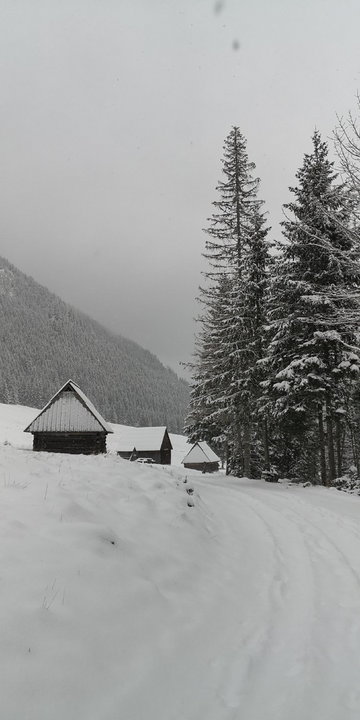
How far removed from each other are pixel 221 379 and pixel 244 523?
43.9ft

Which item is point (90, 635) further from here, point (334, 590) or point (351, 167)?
point (351, 167)

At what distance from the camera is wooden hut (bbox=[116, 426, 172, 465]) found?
165 feet

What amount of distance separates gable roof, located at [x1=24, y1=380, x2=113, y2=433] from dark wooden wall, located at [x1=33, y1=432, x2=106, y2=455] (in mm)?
490

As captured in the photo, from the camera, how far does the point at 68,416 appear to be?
24.2m

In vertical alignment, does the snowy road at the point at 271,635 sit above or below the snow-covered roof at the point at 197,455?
below

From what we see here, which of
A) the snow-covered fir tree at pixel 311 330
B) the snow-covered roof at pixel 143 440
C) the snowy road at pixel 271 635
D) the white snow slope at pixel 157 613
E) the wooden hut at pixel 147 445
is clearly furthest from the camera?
the snow-covered roof at pixel 143 440

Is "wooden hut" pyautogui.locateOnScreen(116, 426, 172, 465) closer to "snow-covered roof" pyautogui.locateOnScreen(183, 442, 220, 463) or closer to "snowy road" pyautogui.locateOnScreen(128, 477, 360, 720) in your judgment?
"snow-covered roof" pyautogui.locateOnScreen(183, 442, 220, 463)

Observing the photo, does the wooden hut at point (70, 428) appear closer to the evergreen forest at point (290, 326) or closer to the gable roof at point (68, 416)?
the gable roof at point (68, 416)

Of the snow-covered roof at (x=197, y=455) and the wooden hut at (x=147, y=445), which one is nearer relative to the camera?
the wooden hut at (x=147, y=445)

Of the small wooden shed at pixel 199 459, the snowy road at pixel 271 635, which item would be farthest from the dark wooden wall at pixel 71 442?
the small wooden shed at pixel 199 459

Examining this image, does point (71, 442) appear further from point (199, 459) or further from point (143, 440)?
point (199, 459)

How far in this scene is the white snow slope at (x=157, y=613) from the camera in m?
3.37

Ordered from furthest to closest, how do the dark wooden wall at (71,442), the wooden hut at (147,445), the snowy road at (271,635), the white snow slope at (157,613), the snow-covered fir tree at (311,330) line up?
1. the wooden hut at (147,445)
2. the dark wooden wall at (71,442)
3. the snow-covered fir tree at (311,330)
4. the snowy road at (271,635)
5. the white snow slope at (157,613)

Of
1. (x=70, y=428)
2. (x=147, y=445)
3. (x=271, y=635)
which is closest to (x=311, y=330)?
(x=70, y=428)
